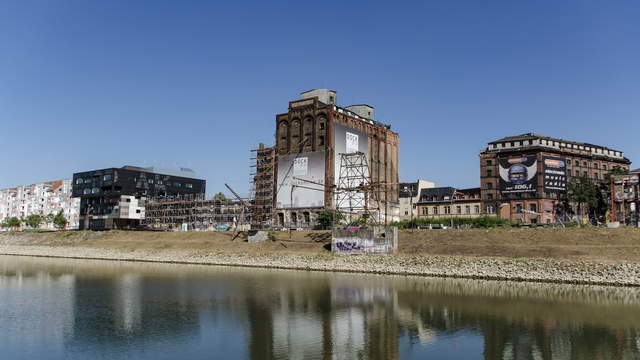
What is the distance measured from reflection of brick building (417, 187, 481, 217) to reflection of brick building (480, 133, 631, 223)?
560 centimetres

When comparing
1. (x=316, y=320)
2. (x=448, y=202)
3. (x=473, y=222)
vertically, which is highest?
(x=448, y=202)

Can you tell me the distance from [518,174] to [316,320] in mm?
87221

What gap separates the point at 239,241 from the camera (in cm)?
9738

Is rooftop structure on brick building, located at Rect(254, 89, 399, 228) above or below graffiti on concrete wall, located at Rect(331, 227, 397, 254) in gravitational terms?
above

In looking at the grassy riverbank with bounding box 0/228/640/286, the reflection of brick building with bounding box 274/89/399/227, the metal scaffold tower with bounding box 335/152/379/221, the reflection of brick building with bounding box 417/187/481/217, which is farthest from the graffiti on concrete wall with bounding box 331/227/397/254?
the reflection of brick building with bounding box 417/187/481/217

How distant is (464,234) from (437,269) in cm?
1371

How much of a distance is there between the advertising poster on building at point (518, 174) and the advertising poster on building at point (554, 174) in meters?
2.36

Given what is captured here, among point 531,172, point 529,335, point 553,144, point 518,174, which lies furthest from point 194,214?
point 529,335

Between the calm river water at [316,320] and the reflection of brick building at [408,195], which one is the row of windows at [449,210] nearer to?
the reflection of brick building at [408,195]

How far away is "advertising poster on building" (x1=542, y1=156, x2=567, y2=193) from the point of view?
111m

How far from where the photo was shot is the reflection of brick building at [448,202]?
123812 mm

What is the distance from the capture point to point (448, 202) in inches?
5054

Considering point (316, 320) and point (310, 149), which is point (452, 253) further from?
point (310, 149)

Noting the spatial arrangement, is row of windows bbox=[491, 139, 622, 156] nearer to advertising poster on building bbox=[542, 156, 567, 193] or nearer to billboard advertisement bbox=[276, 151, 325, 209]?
advertising poster on building bbox=[542, 156, 567, 193]
